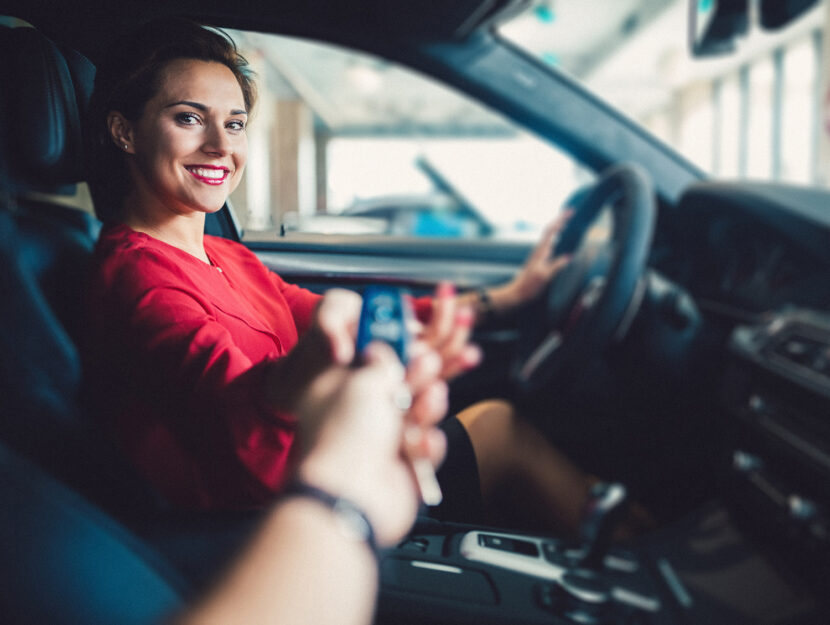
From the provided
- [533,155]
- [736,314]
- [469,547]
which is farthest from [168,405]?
[736,314]

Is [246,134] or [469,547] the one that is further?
[469,547]

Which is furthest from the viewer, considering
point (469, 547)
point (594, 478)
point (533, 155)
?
point (533, 155)

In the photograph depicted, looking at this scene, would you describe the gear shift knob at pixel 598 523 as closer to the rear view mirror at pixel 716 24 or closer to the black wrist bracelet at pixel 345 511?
the black wrist bracelet at pixel 345 511

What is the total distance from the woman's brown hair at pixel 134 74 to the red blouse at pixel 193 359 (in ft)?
0.14

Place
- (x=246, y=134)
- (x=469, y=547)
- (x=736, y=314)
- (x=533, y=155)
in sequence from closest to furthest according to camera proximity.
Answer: (x=246, y=134)
(x=469, y=547)
(x=533, y=155)
(x=736, y=314)

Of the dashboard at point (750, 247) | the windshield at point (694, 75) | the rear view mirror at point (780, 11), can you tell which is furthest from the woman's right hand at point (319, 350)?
the windshield at point (694, 75)

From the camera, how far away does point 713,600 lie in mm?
743

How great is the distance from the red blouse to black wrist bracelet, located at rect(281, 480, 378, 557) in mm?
40

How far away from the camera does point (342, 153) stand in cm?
48

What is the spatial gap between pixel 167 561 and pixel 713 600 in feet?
1.92

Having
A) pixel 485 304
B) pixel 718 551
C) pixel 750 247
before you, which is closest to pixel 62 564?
pixel 485 304

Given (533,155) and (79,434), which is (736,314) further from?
(79,434)

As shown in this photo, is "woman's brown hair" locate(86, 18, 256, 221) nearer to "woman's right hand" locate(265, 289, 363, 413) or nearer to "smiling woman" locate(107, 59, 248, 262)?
"smiling woman" locate(107, 59, 248, 262)

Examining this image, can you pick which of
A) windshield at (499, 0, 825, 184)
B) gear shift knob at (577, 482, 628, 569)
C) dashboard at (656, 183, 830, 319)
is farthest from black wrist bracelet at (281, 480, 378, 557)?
windshield at (499, 0, 825, 184)
